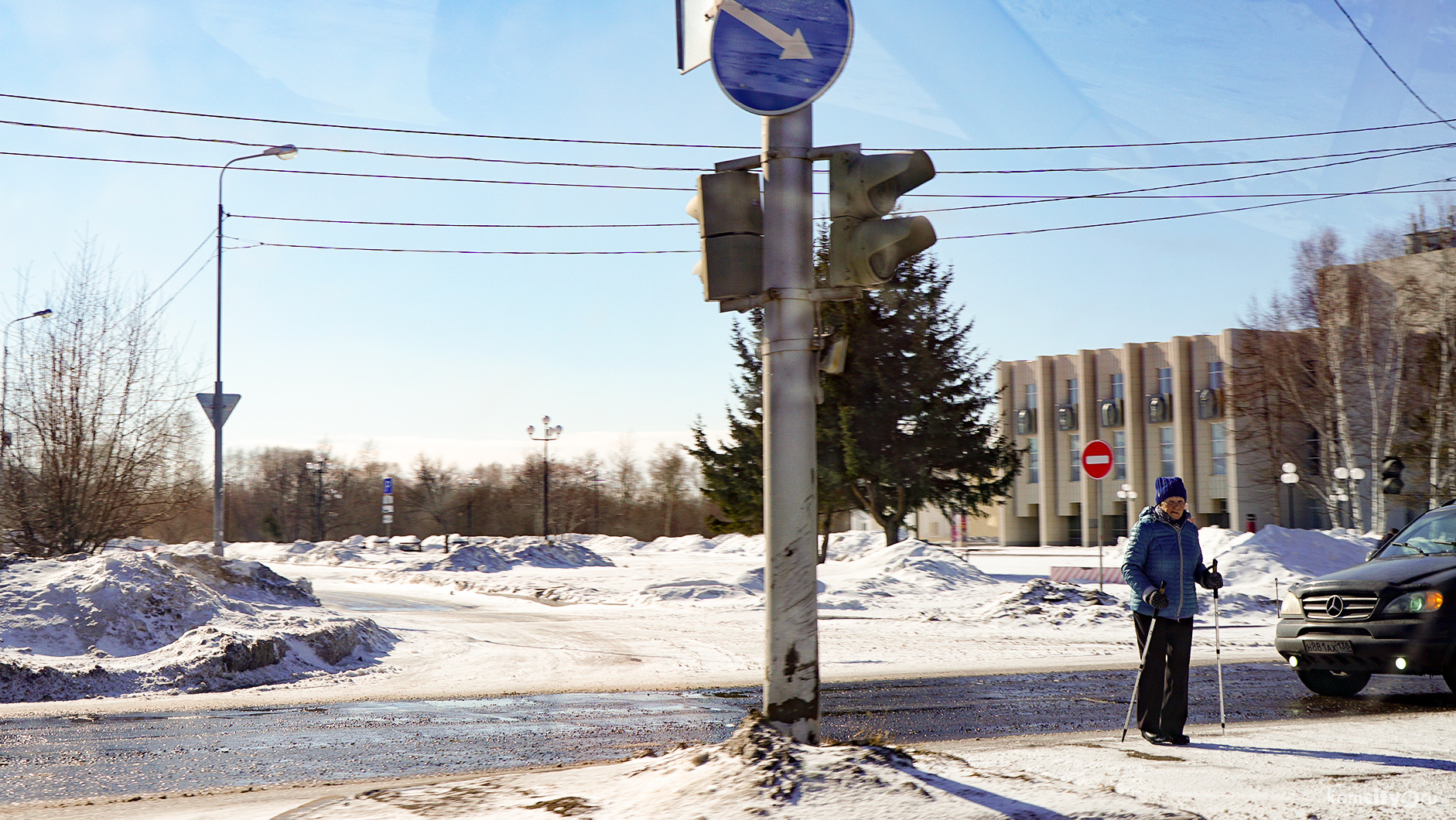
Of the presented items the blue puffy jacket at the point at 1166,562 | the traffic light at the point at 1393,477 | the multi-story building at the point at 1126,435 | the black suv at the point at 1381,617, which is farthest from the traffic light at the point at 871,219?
the multi-story building at the point at 1126,435

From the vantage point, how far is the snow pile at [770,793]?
4.77 meters

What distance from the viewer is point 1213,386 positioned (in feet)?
226

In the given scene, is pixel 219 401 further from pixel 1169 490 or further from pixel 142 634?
pixel 1169 490

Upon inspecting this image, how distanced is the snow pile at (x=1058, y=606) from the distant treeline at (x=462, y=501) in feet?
214

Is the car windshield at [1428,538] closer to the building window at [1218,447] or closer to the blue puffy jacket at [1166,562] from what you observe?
the blue puffy jacket at [1166,562]

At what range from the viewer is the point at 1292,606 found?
33.4 ft

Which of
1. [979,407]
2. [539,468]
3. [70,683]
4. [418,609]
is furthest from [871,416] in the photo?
[539,468]

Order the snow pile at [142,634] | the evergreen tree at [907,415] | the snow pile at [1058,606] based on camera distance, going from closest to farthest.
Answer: the snow pile at [142,634] → the snow pile at [1058,606] → the evergreen tree at [907,415]

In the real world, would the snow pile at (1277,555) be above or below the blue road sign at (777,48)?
below

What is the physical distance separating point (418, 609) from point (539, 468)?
228ft

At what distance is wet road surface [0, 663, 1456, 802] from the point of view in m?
7.14

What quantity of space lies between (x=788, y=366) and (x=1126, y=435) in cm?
→ 7313

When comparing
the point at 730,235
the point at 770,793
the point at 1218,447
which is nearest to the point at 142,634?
the point at 730,235

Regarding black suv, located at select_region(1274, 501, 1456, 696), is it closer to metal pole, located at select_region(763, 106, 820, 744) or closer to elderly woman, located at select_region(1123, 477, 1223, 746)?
elderly woman, located at select_region(1123, 477, 1223, 746)
